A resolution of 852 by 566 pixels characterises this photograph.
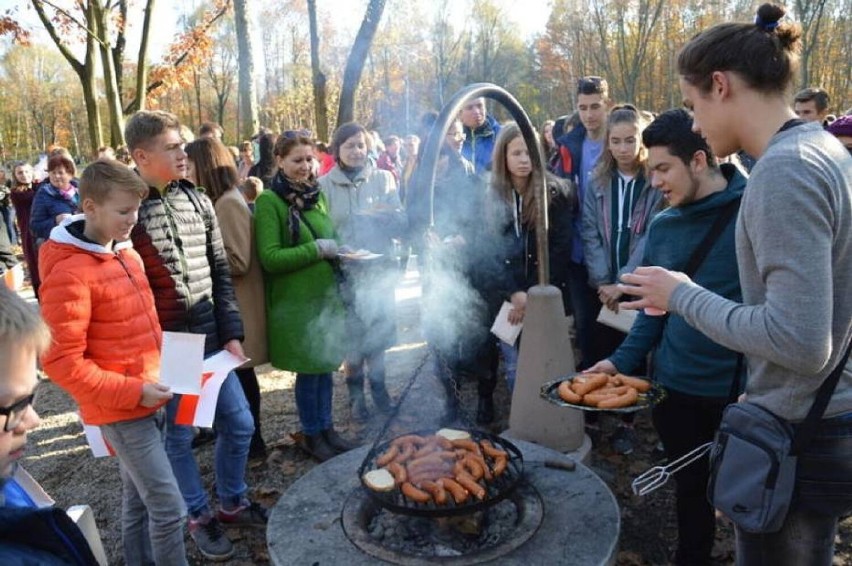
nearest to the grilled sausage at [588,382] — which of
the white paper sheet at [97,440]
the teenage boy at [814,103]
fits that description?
Answer: the white paper sheet at [97,440]

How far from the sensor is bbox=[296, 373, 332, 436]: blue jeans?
161 inches

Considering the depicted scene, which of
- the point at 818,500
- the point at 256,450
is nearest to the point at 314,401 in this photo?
the point at 256,450

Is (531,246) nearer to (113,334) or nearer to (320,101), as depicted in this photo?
(113,334)

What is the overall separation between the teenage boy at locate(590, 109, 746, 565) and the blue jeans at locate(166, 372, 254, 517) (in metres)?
1.94

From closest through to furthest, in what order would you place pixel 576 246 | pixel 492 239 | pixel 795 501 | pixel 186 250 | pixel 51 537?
1. pixel 51 537
2. pixel 795 501
3. pixel 186 250
4. pixel 492 239
5. pixel 576 246

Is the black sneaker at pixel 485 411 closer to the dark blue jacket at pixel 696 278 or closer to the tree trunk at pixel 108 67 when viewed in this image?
the dark blue jacket at pixel 696 278

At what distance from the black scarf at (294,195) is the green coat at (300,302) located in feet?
0.10

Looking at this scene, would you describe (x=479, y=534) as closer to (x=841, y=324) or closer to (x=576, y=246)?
(x=841, y=324)

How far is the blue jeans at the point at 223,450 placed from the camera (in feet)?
10.1

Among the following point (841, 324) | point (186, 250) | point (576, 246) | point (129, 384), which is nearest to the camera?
point (841, 324)

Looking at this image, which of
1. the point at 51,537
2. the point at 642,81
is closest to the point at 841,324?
the point at 51,537

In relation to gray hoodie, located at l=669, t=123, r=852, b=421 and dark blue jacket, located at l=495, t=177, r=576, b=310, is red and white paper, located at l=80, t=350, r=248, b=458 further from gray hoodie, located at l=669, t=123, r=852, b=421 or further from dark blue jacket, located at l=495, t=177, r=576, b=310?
gray hoodie, located at l=669, t=123, r=852, b=421

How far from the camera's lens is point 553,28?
33.9 m

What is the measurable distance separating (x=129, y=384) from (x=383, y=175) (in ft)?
9.37
